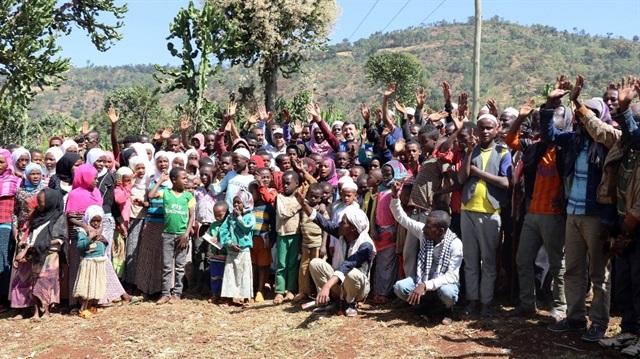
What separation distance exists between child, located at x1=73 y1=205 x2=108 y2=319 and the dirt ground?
0.23 metres

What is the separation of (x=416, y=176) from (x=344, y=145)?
257 centimetres

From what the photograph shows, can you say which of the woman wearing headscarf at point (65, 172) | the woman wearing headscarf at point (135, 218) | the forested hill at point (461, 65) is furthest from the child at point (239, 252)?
the forested hill at point (461, 65)

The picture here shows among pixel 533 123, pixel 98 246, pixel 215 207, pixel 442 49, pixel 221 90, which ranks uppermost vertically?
pixel 442 49

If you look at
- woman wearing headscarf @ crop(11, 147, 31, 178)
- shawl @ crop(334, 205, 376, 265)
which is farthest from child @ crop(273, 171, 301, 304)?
woman wearing headscarf @ crop(11, 147, 31, 178)

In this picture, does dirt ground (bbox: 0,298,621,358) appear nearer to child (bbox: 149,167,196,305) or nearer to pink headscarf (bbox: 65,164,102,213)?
child (bbox: 149,167,196,305)

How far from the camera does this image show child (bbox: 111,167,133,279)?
7199 mm

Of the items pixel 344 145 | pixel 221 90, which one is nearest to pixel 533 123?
pixel 344 145

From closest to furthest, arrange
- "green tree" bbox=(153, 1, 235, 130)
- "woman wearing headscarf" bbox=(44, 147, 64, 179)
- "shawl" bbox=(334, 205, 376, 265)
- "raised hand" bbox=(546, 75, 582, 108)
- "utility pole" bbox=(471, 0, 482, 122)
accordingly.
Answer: "raised hand" bbox=(546, 75, 582, 108)
"shawl" bbox=(334, 205, 376, 265)
"woman wearing headscarf" bbox=(44, 147, 64, 179)
"utility pole" bbox=(471, 0, 482, 122)
"green tree" bbox=(153, 1, 235, 130)

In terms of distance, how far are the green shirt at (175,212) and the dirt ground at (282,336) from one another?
3.02ft

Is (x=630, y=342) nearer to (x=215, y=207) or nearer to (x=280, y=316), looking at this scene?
(x=280, y=316)

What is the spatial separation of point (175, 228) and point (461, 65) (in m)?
79.5

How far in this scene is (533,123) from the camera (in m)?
6.18

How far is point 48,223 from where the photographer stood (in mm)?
6566

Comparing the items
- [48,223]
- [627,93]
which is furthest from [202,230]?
[627,93]
